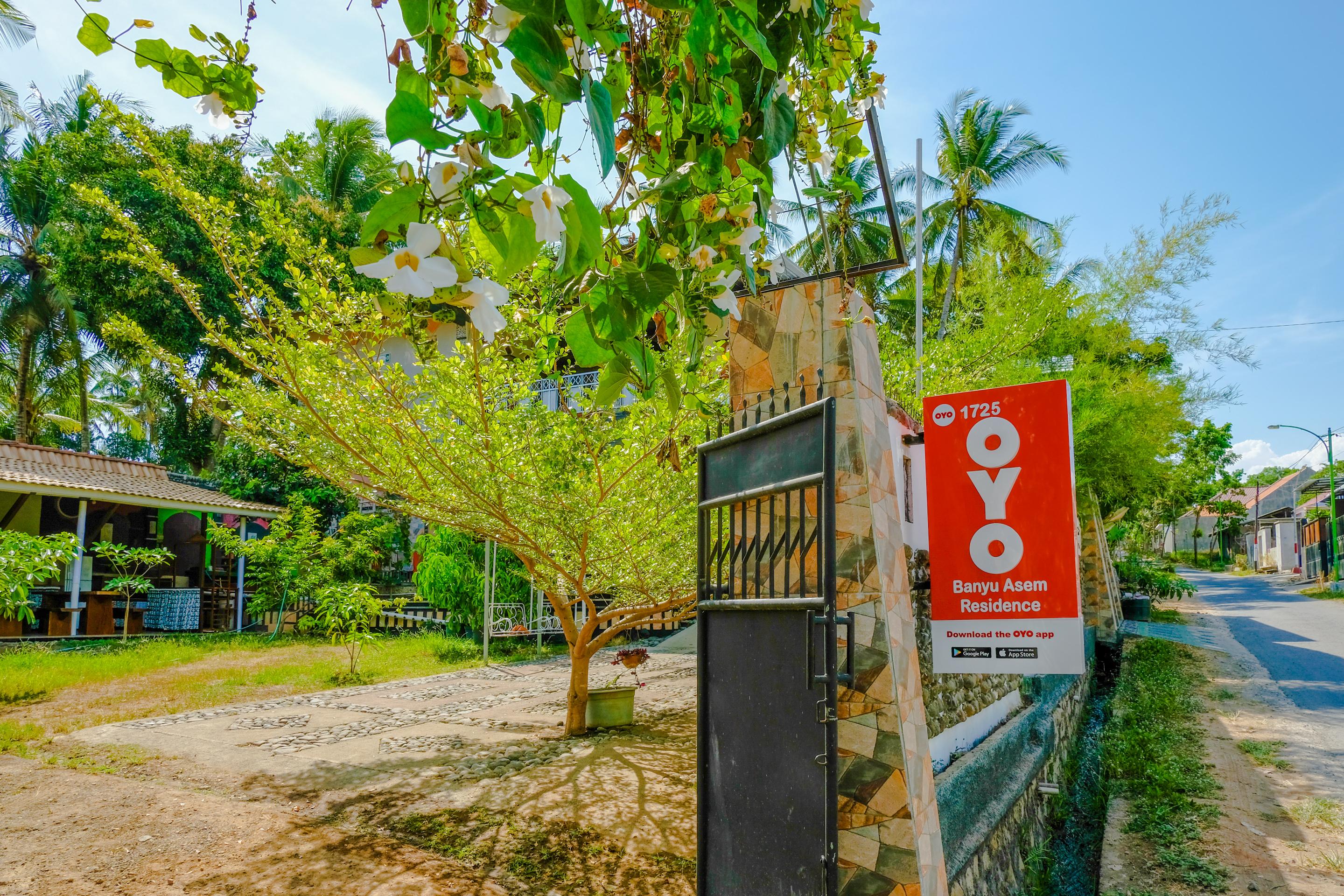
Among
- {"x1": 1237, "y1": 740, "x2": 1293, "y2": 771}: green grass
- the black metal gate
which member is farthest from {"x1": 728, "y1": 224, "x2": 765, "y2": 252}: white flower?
{"x1": 1237, "y1": 740, "x2": 1293, "y2": 771}: green grass

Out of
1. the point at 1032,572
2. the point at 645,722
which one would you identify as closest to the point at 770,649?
the point at 1032,572

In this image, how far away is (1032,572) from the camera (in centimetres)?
405

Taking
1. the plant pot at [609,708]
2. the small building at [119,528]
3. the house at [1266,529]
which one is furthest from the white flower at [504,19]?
the house at [1266,529]

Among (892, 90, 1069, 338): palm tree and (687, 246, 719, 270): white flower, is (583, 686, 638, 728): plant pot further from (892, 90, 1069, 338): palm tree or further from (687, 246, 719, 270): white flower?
(892, 90, 1069, 338): palm tree

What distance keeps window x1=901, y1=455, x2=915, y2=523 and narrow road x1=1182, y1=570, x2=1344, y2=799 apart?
4.66 m

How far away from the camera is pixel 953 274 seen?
67.1 ft

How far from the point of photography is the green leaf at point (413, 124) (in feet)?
3.68

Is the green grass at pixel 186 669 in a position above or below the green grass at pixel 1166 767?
above

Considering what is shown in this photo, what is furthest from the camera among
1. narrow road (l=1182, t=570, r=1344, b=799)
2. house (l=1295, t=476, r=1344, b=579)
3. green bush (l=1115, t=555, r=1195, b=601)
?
house (l=1295, t=476, r=1344, b=579)

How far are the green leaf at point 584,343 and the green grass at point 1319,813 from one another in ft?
24.1

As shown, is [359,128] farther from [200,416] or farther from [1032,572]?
[1032,572]

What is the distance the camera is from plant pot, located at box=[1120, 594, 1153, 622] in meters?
18.9

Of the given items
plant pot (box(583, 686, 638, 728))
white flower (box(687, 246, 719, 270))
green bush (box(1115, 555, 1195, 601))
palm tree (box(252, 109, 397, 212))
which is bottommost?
plant pot (box(583, 686, 638, 728))

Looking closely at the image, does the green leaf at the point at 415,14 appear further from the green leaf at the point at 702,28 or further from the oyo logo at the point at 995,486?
the oyo logo at the point at 995,486
